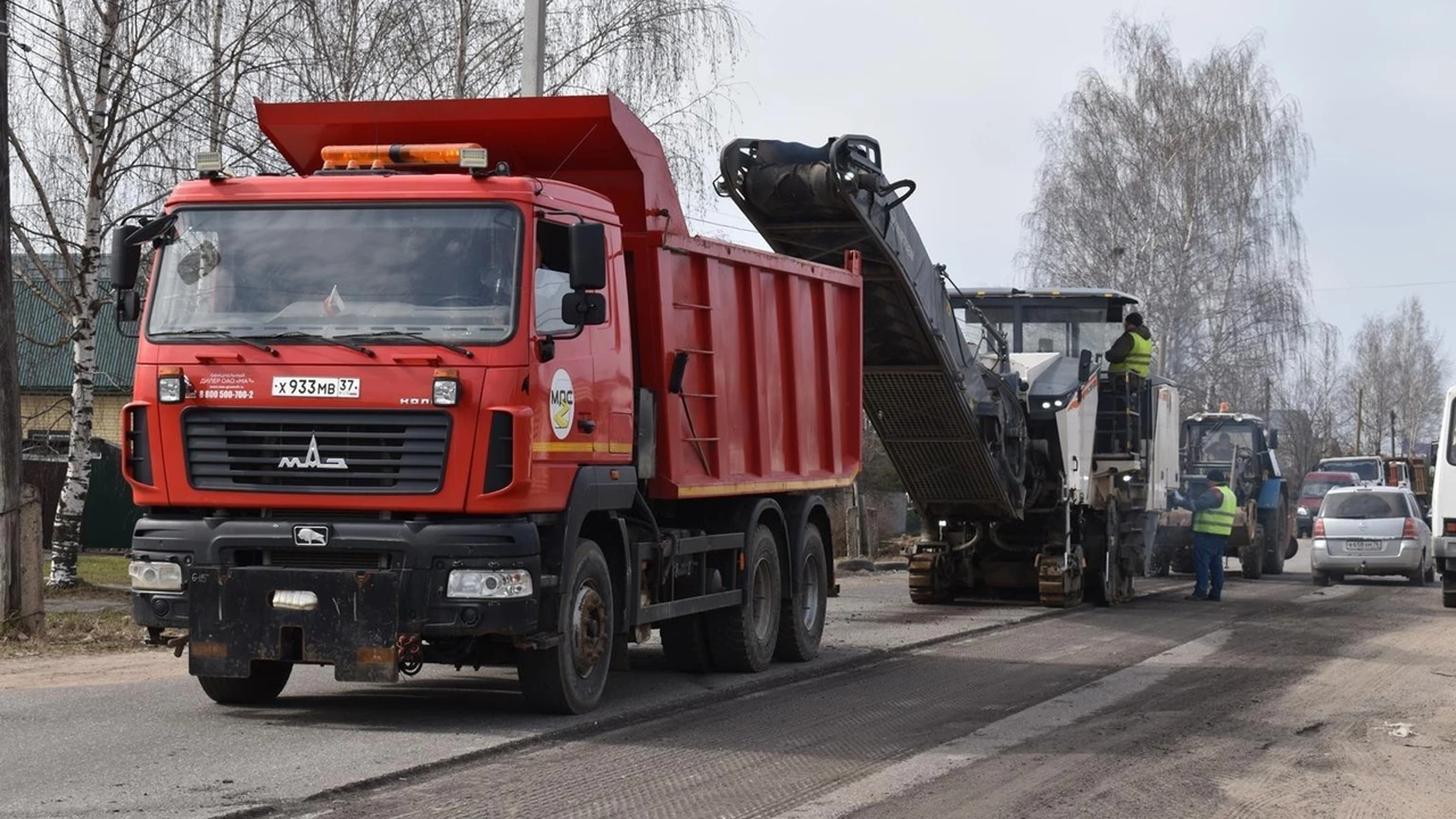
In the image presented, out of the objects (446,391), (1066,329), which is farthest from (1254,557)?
(446,391)

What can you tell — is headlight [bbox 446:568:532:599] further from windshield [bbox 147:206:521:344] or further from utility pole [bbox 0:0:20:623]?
utility pole [bbox 0:0:20:623]

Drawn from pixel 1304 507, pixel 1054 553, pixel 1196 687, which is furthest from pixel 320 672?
pixel 1304 507

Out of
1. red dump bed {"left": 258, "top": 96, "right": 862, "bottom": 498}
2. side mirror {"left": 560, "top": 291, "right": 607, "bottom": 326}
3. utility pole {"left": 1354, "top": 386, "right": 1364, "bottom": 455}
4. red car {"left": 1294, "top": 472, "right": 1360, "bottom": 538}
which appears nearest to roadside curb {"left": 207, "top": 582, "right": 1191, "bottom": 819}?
red dump bed {"left": 258, "top": 96, "right": 862, "bottom": 498}

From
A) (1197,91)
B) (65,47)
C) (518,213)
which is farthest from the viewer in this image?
(1197,91)

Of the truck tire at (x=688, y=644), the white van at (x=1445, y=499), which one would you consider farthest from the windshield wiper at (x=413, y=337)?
the white van at (x=1445, y=499)

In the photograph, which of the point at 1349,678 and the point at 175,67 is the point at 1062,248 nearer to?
the point at 175,67

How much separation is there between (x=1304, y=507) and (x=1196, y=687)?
36998 millimetres

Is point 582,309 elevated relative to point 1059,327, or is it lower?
lower

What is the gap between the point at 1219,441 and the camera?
28.4 m

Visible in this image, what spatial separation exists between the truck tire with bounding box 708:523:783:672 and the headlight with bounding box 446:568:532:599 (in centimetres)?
329

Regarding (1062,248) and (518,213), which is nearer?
(518,213)

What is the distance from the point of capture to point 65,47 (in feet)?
60.0

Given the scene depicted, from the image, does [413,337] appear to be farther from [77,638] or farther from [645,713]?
[77,638]

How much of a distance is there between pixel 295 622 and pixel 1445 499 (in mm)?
14359
